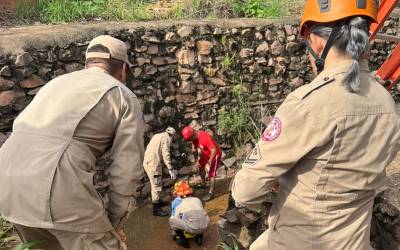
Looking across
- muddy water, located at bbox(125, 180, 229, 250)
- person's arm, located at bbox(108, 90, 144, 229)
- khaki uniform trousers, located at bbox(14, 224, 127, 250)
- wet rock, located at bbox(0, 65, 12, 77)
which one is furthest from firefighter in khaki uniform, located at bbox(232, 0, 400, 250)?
wet rock, located at bbox(0, 65, 12, 77)

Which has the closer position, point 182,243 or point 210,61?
point 182,243

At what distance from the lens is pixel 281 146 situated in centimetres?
159

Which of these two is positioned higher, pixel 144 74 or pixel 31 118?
pixel 31 118

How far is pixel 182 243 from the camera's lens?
5.03 metres

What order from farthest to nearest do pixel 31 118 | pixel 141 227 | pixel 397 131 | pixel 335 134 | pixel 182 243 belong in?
1. pixel 141 227
2. pixel 182 243
3. pixel 31 118
4. pixel 397 131
5. pixel 335 134

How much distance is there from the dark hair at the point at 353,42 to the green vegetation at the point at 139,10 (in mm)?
4812

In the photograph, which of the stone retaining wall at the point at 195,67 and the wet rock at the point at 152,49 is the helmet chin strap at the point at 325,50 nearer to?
the stone retaining wall at the point at 195,67

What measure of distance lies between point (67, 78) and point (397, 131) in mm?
1646

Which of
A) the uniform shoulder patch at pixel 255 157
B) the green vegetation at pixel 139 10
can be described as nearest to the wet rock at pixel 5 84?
the green vegetation at pixel 139 10

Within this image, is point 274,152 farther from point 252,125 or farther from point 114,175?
point 252,125

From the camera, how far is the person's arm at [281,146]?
1.54 m

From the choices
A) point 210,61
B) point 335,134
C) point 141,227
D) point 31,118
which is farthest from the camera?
point 210,61

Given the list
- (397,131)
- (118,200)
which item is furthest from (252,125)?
(397,131)

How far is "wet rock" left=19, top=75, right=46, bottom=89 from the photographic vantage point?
15.7ft
